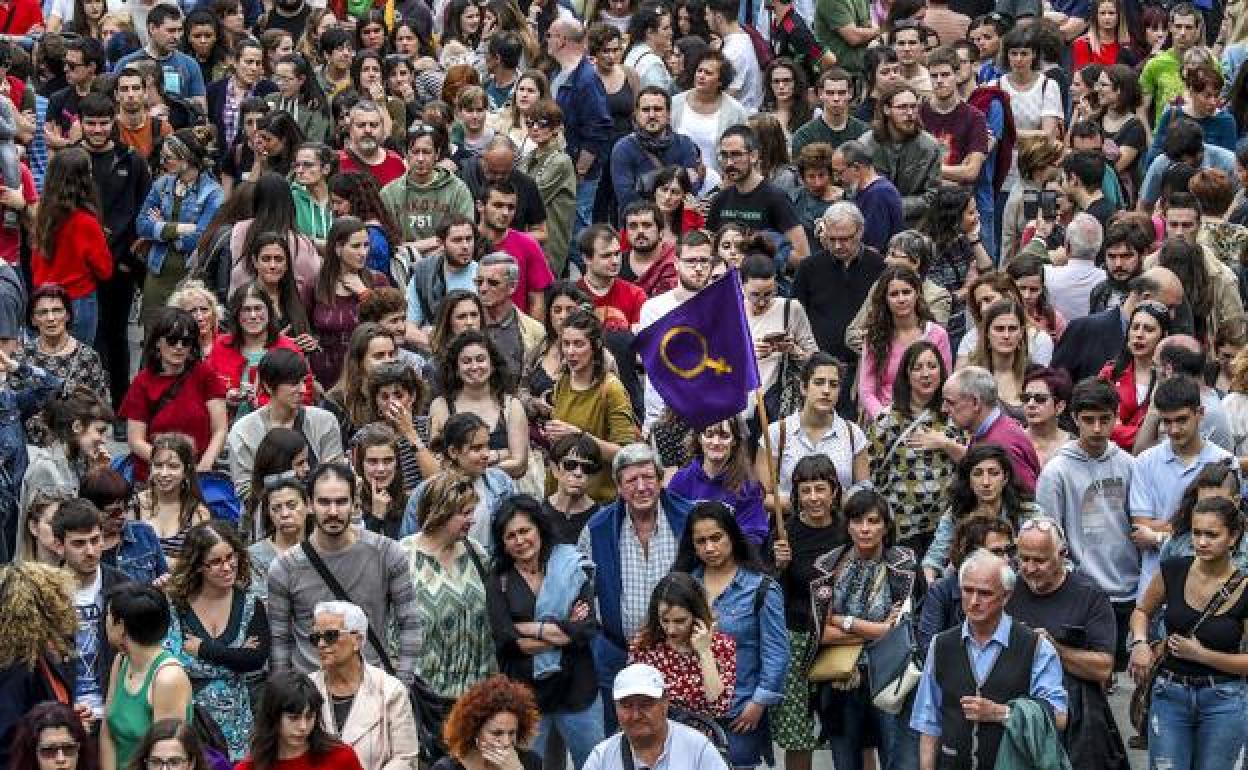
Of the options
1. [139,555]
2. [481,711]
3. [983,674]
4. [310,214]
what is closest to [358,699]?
[481,711]

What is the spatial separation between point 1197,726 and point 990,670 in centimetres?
125

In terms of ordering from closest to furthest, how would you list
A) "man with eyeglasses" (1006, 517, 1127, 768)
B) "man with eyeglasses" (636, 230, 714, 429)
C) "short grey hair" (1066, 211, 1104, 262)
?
"man with eyeglasses" (1006, 517, 1127, 768), "man with eyeglasses" (636, 230, 714, 429), "short grey hair" (1066, 211, 1104, 262)

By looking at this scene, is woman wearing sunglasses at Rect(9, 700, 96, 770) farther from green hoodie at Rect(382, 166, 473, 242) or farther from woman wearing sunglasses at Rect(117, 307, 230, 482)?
green hoodie at Rect(382, 166, 473, 242)

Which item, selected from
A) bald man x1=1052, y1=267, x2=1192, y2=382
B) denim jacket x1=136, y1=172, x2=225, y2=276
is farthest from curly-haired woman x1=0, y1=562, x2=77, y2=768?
denim jacket x1=136, y1=172, x2=225, y2=276

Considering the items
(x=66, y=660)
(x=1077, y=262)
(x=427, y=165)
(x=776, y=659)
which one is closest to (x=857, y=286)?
(x=1077, y=262)

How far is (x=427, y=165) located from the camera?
2031 cm

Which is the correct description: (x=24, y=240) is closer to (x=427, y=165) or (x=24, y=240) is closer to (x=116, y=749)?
(x=427, y=165)

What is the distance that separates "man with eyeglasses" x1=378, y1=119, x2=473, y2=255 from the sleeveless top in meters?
6.70

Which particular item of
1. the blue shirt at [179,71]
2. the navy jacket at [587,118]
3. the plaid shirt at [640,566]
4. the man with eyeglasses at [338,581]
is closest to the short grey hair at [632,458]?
the plaid shirt at [640,566]

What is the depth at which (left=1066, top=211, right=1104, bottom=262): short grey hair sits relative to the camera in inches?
760

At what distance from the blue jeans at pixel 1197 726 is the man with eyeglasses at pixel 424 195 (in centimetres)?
680

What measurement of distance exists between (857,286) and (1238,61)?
22.7ft

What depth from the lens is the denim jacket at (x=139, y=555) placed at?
50.2ft

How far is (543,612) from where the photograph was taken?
15133mm
